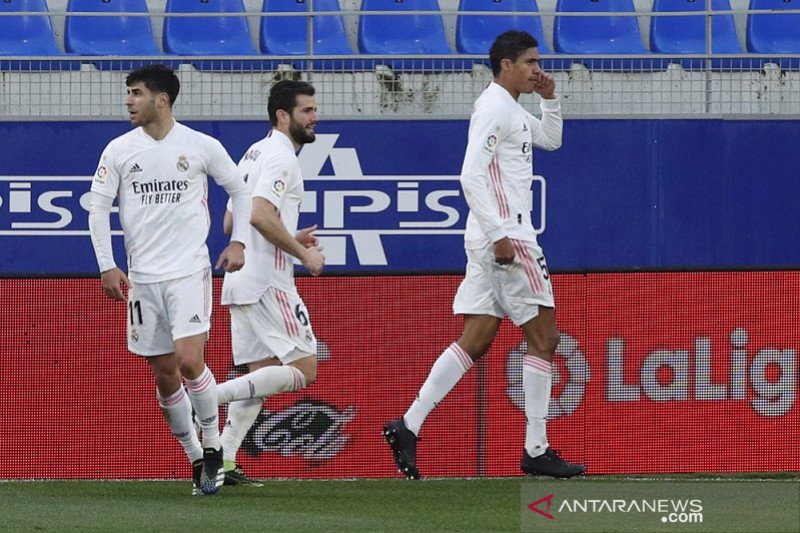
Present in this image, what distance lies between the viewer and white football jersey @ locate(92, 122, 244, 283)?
640 cm

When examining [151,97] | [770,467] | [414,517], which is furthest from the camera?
[770,467]

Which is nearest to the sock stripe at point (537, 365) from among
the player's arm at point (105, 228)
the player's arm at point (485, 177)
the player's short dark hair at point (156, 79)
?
the player's arm at point (485, 177)

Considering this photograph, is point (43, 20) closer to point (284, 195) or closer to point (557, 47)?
point (557, 47)

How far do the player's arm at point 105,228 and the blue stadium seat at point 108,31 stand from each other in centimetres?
581

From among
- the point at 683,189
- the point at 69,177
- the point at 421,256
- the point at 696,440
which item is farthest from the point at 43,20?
the point at 696,440

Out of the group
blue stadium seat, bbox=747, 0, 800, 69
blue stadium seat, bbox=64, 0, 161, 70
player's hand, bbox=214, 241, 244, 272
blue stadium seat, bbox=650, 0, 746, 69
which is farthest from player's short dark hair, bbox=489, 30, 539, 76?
blue stadium seat, bbox=747, 0, 800, 69

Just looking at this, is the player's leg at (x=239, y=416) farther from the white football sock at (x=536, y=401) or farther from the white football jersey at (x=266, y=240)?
the white football sock at (x=536, y=401)

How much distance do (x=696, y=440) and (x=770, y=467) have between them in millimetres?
376

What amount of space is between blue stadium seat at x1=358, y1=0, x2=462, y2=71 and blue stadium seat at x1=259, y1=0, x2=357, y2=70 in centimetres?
19

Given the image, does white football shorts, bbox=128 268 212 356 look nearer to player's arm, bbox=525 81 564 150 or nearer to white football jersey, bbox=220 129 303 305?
white football jersey, bbox=220 129 303 305

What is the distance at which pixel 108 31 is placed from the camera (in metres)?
12.3

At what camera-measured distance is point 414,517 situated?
5.75 meters

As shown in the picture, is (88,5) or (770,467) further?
(88,5)

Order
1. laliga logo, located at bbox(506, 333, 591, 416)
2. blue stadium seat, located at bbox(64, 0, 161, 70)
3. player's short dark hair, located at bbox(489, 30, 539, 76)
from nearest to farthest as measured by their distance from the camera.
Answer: player's short dark hair, located at bbox(489, 30, 539, 76) < laliga logo, located at bbox(506, 333, 591, 416) < blue stadium seat, located at bbox(64, 0, 161, 70)
